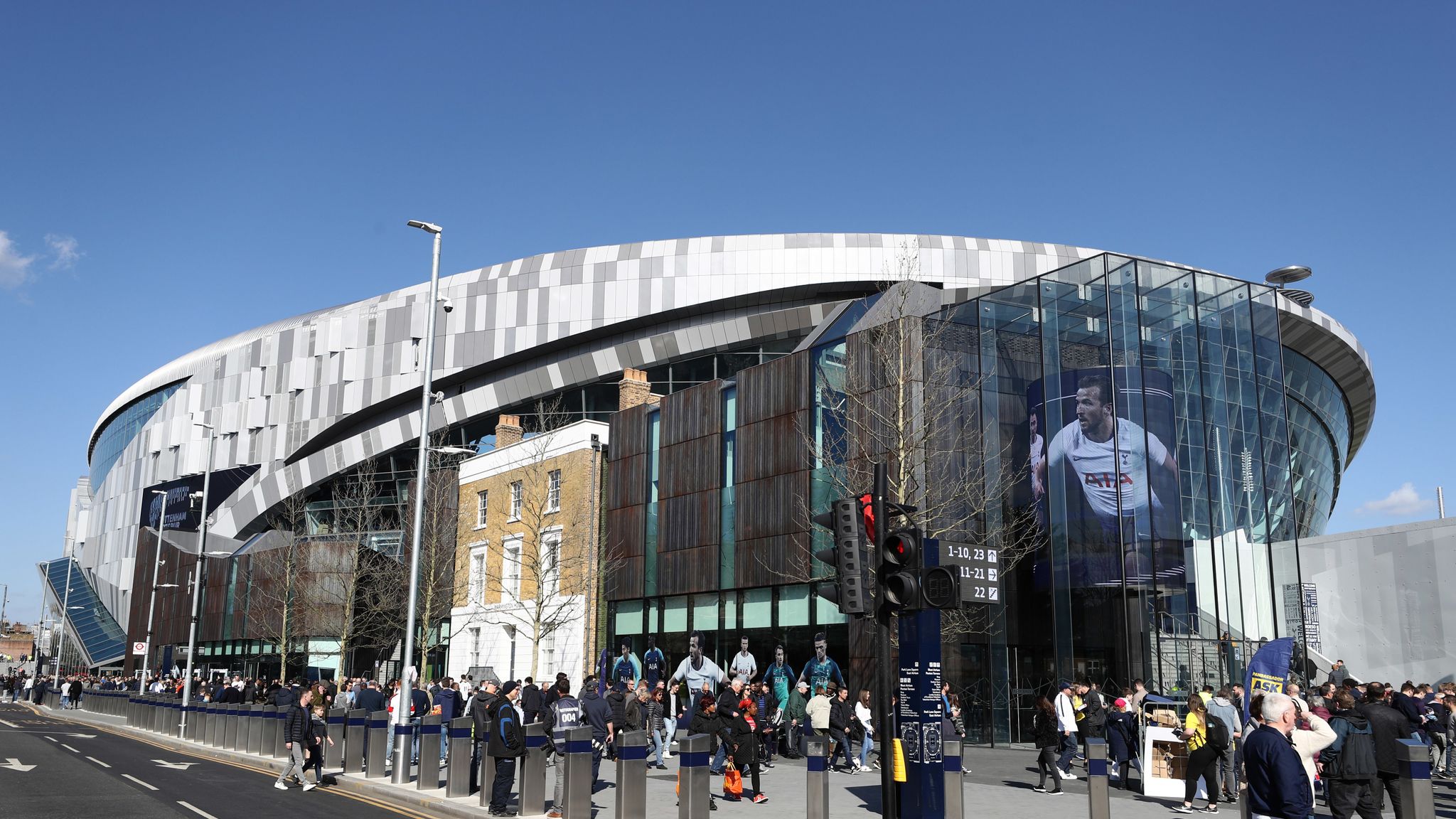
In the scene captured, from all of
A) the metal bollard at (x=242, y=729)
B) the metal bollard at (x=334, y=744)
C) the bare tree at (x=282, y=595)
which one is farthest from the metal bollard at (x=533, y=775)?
the bare tree at (x=282, y=595)

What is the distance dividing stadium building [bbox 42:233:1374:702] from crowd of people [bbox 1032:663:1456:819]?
6841 mm

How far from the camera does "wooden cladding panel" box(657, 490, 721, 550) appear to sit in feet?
114

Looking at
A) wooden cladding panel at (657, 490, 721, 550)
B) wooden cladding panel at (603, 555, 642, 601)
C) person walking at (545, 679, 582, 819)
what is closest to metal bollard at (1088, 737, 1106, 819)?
person walking at (545, 679, 582, 819)

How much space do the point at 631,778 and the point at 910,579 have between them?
4.86 meters

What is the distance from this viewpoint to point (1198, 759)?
16.1 metres

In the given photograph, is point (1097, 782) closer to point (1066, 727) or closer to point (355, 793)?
point (1066, 727)

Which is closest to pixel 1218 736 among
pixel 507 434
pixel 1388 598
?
pixel 1388 598

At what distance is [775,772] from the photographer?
21484 millimetres

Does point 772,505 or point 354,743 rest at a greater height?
point 772,505

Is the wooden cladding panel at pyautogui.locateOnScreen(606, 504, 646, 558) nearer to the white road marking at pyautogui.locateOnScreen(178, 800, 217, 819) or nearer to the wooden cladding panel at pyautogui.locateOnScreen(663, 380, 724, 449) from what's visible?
the wooden cladding panel at pyautogui.locateOnScreen(663, 380, 724, 449)

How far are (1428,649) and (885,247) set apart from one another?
1222 inches

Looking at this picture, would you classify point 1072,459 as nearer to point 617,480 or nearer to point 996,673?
point 996,673

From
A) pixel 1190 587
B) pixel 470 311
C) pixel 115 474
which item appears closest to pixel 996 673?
pixel 1190 587

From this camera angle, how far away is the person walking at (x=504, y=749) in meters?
14.9
